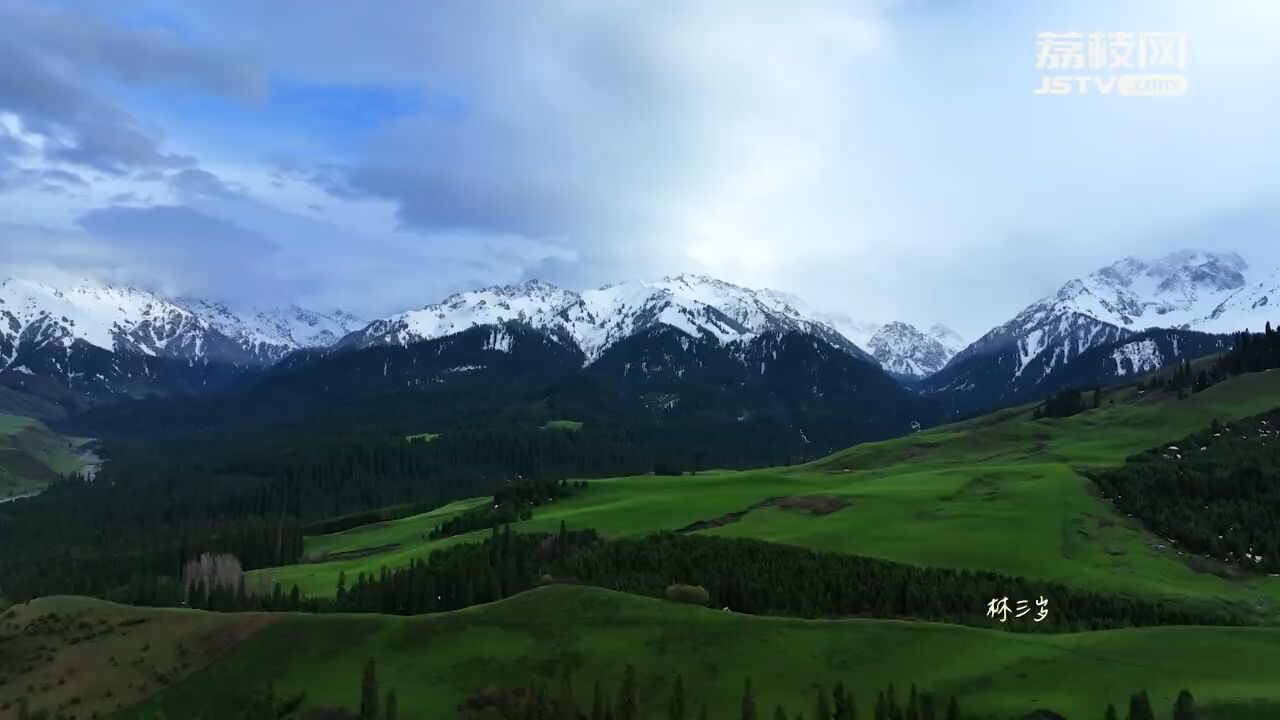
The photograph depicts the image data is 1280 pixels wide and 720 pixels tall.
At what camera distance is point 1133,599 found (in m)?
118

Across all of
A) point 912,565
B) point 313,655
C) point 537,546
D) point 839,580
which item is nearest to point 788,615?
point 839,580

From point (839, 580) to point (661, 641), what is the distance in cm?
3692

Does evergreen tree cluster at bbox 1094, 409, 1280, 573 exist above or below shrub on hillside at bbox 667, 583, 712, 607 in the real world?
above

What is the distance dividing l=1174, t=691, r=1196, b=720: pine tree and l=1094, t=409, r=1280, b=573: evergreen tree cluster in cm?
8362

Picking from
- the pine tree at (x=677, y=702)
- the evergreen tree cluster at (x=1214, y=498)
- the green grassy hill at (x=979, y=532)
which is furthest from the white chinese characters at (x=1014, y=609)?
the evergreen tree cluster at (x=1214, y=498)

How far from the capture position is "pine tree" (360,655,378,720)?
82.0m

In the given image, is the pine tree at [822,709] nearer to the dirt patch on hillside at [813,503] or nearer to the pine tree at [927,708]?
the pine tree at [927,708]

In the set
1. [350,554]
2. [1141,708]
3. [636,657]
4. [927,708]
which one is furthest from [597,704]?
[350,554]

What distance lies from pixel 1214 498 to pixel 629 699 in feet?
457

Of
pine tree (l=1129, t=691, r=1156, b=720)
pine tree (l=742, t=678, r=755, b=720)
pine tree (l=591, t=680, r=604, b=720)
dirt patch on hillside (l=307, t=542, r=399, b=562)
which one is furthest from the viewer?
dirt patch on hillside (l=307, t=542, r=399, b=562)

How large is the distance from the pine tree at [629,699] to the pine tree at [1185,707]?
42.5 meters

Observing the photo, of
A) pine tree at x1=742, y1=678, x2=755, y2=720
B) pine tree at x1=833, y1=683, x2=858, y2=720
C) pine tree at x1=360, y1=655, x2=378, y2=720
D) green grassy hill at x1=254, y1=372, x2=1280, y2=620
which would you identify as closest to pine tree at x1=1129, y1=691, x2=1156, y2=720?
pine tree at x1=833, y1=683, x2=858, y2=720

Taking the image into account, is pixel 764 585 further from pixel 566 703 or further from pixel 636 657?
pixel 566 703

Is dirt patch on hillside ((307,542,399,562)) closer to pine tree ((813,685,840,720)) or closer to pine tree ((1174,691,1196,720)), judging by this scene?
pine tree ((813,685,840,720))
